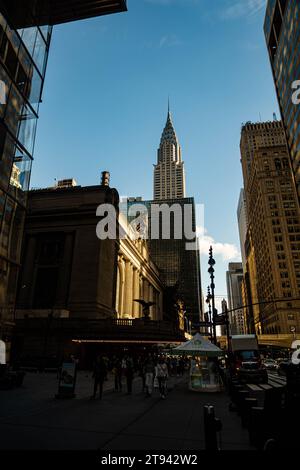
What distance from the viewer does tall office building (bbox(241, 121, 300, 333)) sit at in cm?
9212

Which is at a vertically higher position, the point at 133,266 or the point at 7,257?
the point at 133,266

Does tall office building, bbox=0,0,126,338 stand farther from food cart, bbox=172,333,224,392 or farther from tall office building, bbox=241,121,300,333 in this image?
tall office building, bbox=241,121,300,333

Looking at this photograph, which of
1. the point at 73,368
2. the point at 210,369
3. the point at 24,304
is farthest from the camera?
the point at 24,304

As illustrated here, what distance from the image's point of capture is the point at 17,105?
21.0m

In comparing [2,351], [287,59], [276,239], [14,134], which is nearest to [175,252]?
[276,239]

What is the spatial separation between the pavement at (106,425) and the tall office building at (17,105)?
8.85 meters

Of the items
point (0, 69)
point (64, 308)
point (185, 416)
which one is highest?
point (0, 69)

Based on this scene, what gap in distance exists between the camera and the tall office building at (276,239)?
92.1 metres

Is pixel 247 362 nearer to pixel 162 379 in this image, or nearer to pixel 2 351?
pixel 162 379

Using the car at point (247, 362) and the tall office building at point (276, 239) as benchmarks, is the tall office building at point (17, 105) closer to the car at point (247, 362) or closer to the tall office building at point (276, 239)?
the car at point (247, 362)
